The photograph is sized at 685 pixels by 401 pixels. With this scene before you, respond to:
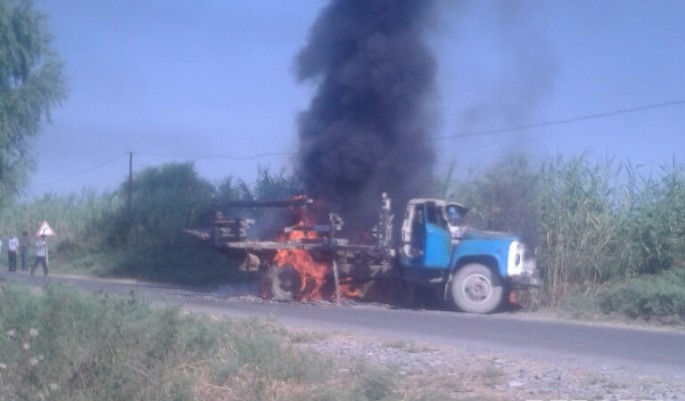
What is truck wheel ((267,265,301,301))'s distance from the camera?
21656 millimetres

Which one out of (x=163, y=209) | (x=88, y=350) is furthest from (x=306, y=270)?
(x=163, y=209)

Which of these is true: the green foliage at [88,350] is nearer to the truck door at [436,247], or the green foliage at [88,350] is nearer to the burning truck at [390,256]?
the burning truck at [390,256]

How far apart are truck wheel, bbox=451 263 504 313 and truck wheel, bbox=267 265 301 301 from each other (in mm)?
3767

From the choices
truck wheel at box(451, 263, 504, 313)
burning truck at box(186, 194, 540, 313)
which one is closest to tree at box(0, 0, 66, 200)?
burning truck at box(186, 194, 540, 313)

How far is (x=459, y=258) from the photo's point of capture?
813 inches

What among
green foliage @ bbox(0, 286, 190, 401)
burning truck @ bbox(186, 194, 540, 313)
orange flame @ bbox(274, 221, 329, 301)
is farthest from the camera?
orange flame @ bbox(274, 221, 329, 301)

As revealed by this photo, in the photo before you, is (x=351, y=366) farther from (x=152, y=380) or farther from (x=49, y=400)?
(x=49, y=400)

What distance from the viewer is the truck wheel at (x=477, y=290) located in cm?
2025

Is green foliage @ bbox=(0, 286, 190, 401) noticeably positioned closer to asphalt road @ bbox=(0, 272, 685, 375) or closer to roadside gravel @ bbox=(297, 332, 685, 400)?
asphalt road @ bbox=(0, 272, 685, 375)

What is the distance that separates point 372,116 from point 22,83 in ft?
29.3

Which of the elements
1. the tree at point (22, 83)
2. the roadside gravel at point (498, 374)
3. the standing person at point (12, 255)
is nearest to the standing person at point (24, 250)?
the standing person at point (12, 255)

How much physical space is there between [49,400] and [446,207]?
12846mm

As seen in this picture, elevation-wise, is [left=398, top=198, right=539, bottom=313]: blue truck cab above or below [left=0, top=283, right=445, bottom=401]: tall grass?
above

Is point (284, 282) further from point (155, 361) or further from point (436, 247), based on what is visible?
point (155, 361)
